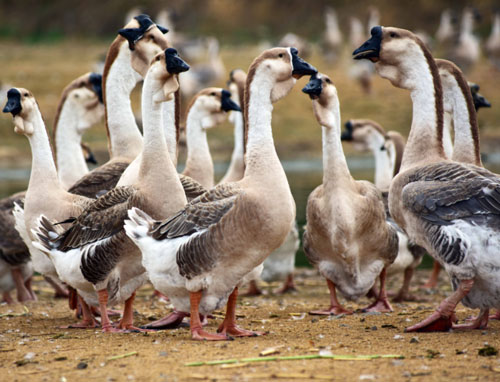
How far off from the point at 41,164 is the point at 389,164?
19.1ft

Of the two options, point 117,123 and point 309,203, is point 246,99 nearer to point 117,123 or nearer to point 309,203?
point 309,203

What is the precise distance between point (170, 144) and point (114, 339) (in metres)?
3.41

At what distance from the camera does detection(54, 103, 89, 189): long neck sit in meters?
11.1

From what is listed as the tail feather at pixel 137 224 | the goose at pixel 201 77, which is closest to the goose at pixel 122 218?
the tail feather at pixel 137 224

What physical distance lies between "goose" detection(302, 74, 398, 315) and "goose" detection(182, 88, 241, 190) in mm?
2280

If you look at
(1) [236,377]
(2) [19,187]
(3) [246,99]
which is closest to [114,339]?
(1) [236,377]

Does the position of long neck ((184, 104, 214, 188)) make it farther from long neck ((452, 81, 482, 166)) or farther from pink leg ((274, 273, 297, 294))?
long neck ((452, 81, 482, 166))

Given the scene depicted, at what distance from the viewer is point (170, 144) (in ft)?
31.7

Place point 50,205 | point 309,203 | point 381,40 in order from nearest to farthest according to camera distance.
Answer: point 381,40
point 50,205
point 309,203

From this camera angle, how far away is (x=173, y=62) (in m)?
7.26

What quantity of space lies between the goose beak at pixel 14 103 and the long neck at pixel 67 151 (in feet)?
8.56

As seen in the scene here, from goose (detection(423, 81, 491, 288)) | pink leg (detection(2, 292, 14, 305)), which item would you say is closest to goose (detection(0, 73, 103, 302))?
pink leg (detection(2, 292, 14, 305))

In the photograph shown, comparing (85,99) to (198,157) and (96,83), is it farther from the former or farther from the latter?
(198,157)

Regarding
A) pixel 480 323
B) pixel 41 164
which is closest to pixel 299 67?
pixel 480 323
